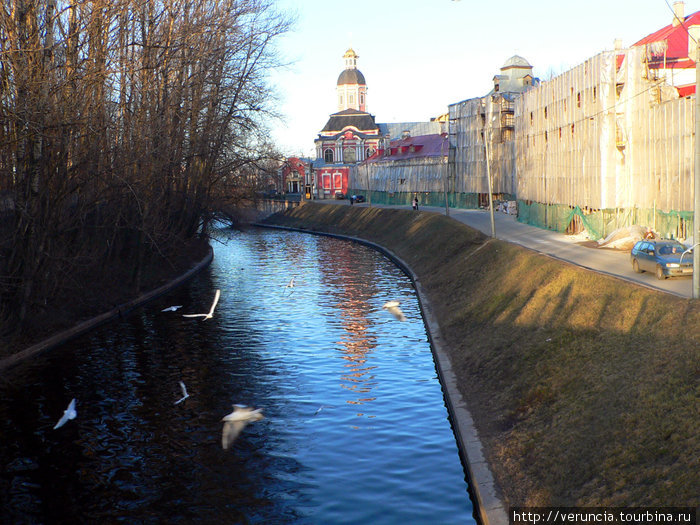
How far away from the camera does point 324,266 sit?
53219 millimetres

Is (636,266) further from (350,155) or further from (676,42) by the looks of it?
(350,155)

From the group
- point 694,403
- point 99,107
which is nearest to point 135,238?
point 99,107

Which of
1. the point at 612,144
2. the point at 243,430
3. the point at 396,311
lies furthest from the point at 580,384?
the point at 612,144

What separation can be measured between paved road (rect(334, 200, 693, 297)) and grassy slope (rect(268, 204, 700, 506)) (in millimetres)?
1362

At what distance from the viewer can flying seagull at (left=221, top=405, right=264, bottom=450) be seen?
1773 cm

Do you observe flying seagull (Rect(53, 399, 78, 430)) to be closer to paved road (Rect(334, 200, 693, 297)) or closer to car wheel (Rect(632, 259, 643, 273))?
paved road (Rect(334, 200, 693, 297))

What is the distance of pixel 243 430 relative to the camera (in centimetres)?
1830

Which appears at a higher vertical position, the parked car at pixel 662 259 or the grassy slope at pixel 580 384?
the parked car at pixel 662 259

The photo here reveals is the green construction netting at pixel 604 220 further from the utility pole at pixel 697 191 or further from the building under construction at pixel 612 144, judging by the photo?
the utility pole at pixel 697 191

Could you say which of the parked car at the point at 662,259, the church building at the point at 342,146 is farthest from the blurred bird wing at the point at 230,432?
the church building at the point at 342,146

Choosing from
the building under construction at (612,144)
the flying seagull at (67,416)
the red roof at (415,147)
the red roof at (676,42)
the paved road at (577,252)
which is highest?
the red roof at (676,42)

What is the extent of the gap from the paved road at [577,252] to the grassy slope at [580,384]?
53.6 inches

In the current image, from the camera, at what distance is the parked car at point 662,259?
24.4 m

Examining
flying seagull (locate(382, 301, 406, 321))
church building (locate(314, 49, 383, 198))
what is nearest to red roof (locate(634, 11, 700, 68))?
flying seagull (locate(382, 301, 406, 321))
